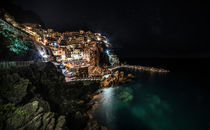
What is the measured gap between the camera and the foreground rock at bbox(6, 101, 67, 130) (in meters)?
6.82

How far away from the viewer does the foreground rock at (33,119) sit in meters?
6.82

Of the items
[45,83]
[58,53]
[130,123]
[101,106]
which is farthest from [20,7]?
[130,123]

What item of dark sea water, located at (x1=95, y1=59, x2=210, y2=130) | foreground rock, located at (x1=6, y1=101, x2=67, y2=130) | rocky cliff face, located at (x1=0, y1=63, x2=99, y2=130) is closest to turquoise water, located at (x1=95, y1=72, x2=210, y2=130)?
dark sea water, located at (x1=95, y1=59, x2=210, y2=130)

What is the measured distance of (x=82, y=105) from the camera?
579 inches

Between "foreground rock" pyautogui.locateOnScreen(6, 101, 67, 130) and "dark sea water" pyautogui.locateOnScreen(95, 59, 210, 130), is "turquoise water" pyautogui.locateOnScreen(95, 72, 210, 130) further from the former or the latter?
"foreground rock" pyautogui.locateOnScreen(6, 101, 67, 130)

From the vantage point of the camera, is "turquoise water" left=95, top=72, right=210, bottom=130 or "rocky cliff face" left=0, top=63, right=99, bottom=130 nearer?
"rocky cliff face" left=0, top=63, right=99, bottom=130

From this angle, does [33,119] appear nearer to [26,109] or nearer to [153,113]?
[26,109]

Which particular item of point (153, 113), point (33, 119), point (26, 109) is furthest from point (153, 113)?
point (26, 109)

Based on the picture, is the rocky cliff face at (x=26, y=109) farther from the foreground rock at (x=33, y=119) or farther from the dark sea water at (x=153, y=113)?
the dark sea water at (x=153, y=113)

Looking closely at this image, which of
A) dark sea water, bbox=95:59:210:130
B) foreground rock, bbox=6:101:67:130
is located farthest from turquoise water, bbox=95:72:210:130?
foreground rock, bbox=6:101:67:130

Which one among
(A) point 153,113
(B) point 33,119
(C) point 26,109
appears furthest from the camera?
(A) point 153,113

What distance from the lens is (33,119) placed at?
24.6 feet

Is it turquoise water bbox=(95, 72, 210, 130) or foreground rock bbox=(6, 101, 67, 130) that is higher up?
foreground rock bbox=(6, 101, 67, 130)

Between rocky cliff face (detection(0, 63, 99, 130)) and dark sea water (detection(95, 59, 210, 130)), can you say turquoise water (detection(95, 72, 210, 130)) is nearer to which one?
dark sea water (detection(95, 59, 210, 130))
